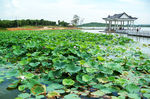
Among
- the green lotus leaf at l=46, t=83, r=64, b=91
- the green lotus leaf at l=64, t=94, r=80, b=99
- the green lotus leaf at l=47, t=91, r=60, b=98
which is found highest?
the green lotus leaf at l=46, t=83, r=64, b=91

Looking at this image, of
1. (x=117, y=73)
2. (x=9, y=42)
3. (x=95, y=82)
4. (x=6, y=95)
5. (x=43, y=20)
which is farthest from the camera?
(x=43, y=20)

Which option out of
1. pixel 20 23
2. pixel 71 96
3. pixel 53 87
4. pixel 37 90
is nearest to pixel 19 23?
pixel 20 23

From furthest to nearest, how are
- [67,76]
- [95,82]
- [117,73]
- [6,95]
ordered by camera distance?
1. [117,73]
2. [67,76]
3. [95,82]
4. [6,95]

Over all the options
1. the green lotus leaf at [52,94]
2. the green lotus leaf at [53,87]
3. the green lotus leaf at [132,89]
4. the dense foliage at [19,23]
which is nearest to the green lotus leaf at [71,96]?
the green lotus leaf at [52,94]

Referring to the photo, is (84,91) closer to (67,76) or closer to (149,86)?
(67,76)

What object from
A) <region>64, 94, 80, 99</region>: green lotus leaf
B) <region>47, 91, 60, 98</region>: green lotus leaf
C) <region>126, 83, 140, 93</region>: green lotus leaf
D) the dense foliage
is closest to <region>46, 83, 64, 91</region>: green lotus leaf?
<region>47, 91, 60, 98</region>: green lotus leaf

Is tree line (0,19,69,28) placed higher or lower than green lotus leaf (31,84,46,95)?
higher

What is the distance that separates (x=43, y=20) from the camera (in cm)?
5116

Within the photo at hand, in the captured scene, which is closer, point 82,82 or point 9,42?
point 82,82

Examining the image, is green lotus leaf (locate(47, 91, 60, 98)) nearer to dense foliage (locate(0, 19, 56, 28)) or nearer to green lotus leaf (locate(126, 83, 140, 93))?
green lotus leaf (locate(126, 83, 140, 93))

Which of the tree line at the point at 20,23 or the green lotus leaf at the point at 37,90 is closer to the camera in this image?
the green lotus leaf at the point at 37,90

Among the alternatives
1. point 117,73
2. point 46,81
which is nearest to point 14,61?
point 46,81

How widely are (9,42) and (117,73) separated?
15.4 ft

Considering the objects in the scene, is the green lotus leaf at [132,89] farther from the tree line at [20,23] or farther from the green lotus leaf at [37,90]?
the tree line at [20,23]
